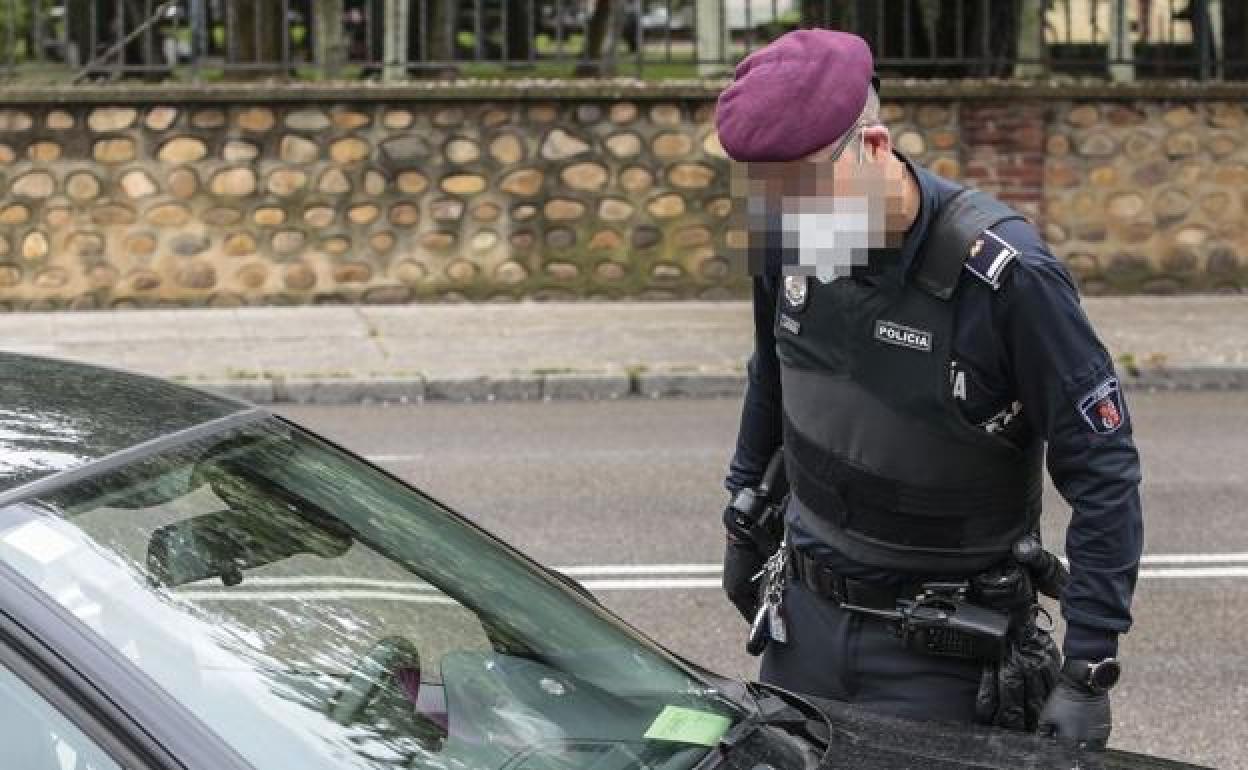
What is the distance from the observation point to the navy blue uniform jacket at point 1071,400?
10.1 feet

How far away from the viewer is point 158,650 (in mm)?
2395

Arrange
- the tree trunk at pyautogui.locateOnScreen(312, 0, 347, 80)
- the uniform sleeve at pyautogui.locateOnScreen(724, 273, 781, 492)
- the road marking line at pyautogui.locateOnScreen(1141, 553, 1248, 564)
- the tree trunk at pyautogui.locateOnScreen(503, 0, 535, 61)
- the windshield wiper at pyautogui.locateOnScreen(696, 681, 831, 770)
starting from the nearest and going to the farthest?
the windshield wiper at pyautogui.locateOnScreen(696, 681, 831, 770) < the uniform sleeve at pyautogui.locateOnScreen(724, 273, 781, 492) < the road marking line at pyautogui.locateOnScreen(1141, 553, 1248, 564) < the tree trunk at pyautogui.locateOnScreen(503, 0, 535, 61) < the tree trunk at pyautogui.locateOnScreen(312, 0, 347, 80)

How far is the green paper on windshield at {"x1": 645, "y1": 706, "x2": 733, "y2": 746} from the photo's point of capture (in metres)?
2.85

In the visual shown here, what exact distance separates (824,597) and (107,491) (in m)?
1.36

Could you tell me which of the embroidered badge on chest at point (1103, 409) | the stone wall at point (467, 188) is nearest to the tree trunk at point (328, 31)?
the stone wall at point (467, 188)

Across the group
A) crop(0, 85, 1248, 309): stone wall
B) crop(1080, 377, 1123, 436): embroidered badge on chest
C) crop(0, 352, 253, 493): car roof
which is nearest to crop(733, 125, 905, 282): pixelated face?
crop(1080, 377, 1123, 436): embroidered badge on chest

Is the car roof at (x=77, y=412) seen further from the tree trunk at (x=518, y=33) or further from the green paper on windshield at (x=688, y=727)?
the tree trunk at (x=518, y=33)

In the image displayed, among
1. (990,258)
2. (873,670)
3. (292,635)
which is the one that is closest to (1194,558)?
(873,670)

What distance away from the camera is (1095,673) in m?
3.07

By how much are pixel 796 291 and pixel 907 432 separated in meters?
0.35

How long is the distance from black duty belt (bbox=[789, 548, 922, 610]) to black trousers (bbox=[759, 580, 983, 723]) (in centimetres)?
2

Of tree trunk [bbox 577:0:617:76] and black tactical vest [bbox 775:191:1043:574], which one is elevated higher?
tree trunk [bbox 577:0:617:76]

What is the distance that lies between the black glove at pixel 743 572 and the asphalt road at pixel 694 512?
2.01 meters

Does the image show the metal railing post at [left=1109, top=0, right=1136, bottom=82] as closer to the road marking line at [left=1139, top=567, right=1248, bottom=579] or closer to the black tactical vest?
the road marking line at [left=1139, top=567, right=1248, bottom=579]
